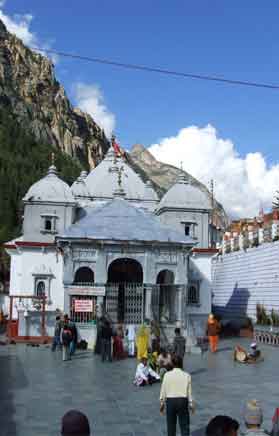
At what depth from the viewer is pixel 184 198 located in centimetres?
3603

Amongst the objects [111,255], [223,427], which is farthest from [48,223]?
[223,427]

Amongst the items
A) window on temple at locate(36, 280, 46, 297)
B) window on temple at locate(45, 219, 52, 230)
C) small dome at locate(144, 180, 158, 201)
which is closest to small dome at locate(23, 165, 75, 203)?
window on temple at locate(45, 219, 52, 230)

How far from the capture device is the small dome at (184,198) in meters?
35.7

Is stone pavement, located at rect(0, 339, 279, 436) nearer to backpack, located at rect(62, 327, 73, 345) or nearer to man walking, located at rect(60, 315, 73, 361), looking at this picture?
man walking, located at rect(60, 315, 73, 361)

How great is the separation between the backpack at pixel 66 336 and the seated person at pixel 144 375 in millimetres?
4823

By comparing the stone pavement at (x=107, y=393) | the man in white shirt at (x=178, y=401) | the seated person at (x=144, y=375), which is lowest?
the stone pavement at (x=107, y=393)

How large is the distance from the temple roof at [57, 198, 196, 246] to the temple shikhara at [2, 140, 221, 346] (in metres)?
0.05

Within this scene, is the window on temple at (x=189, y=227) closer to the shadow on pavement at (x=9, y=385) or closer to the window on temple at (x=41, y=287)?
the window on temple at (x=41, y=287)

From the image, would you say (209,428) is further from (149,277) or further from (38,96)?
(38,96)

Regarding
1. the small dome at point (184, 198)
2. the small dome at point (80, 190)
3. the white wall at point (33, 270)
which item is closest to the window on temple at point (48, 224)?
the white wall at point (33, 270)

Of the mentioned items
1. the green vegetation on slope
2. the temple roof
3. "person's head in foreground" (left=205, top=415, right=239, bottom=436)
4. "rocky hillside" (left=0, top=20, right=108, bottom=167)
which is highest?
"rocky hillside" (left=0, top=20, right=108, bottom=167)

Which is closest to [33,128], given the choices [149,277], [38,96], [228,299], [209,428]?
[38,96]

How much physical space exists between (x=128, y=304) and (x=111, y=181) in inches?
568

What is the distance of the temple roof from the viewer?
1046 inches
